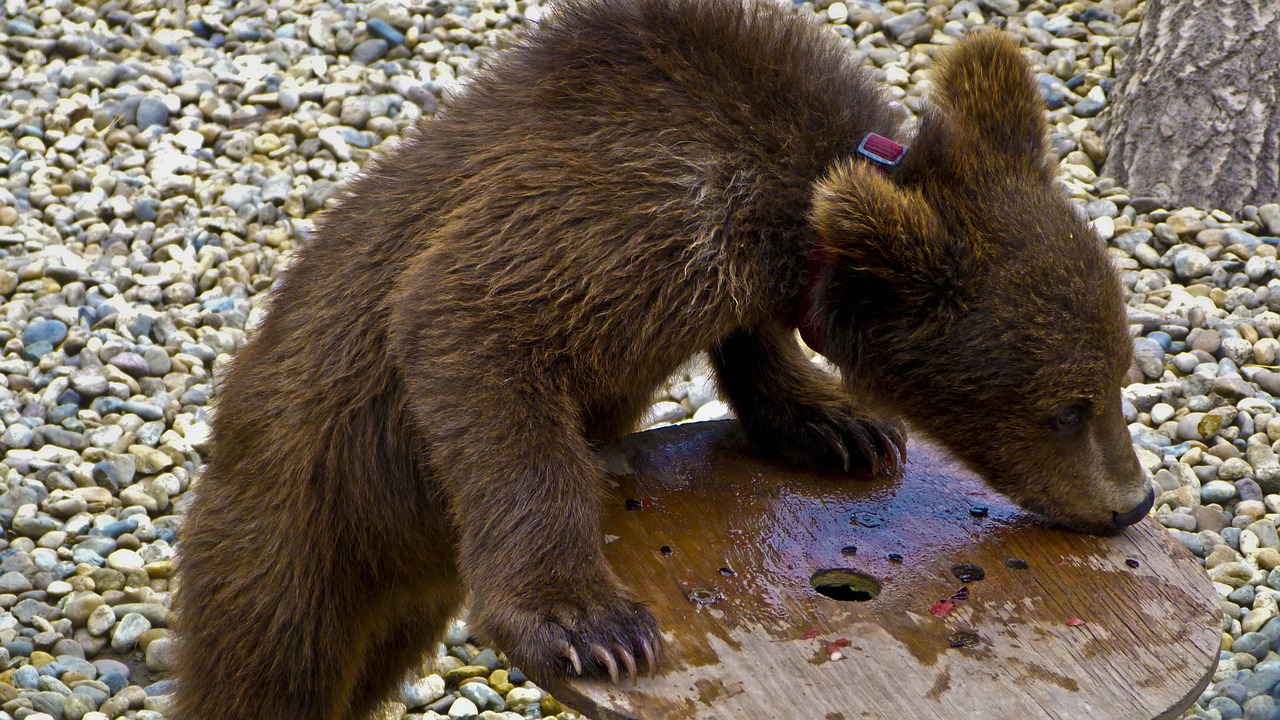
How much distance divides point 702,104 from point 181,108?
4728 mm

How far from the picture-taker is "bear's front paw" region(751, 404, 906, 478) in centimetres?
364

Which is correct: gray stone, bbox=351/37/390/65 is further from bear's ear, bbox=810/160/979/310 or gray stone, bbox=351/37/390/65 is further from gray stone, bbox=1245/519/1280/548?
gray stone, bbox=1245/519/1280/548

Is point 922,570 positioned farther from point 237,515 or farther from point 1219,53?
point 1219,53

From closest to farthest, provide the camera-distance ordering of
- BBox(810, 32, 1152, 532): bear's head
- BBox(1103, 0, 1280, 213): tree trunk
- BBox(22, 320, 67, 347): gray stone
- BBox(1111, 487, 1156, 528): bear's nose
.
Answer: BBox(810, 32, 1152, 532): bear's head, BBox(1111, 487, 1156, 528): bear's nose, BBox(22, 320, 67, 347): gray stone, BBox(1103, 0, 1280, 213): tree trunk

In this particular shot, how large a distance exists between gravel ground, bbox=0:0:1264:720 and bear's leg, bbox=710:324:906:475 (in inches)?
31.4

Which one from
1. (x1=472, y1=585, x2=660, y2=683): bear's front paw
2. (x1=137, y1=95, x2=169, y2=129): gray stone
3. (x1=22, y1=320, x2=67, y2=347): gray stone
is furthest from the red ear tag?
(x1=137, y1=95, x2=169, y2=129): gray stone

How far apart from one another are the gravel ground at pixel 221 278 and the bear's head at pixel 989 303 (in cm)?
53

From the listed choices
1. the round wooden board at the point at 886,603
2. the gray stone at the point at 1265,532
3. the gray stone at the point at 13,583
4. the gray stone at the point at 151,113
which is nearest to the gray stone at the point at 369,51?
the gray stone at the point at 151,113

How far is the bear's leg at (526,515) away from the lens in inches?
111

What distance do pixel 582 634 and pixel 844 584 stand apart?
72 cm

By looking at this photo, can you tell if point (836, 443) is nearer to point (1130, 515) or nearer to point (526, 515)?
point (1130, 515)

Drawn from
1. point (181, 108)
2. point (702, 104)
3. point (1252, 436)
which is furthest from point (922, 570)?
point (181, 108)

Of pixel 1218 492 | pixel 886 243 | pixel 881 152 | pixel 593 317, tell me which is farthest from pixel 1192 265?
pixel 593 317

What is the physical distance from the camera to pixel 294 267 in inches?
142
